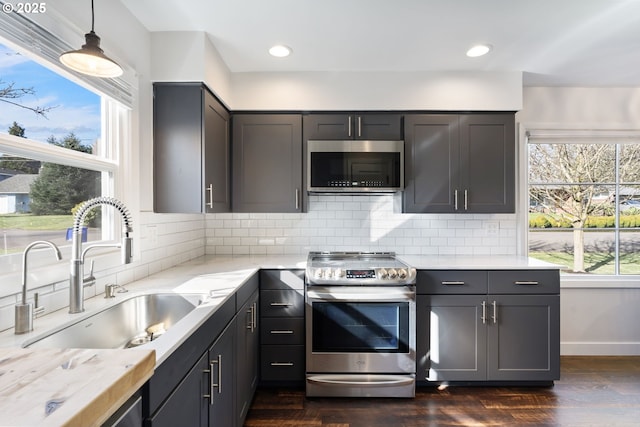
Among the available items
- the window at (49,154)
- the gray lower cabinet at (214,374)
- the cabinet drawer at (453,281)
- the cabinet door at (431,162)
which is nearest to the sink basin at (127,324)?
the gray lower cabinet at (214,374)

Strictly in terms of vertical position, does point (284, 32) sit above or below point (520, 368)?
above

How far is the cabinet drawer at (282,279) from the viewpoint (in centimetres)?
242

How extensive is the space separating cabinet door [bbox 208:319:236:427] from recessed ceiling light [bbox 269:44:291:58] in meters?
1.81

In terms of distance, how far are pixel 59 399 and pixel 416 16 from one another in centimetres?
226

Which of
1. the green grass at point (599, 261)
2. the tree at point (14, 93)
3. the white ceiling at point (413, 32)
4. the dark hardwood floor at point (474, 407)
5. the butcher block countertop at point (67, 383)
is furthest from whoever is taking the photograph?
the green grass at point (599, 261)

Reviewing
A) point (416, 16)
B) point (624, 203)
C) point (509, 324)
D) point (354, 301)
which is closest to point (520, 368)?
point (509, 324)

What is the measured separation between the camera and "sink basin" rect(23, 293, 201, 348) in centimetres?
128

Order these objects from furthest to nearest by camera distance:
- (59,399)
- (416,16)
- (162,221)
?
(162,221) → (416,16) → (59,399)

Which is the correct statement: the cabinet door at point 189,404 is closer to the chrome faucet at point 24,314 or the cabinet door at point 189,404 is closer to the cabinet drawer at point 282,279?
the chrome faucet at point 24,314

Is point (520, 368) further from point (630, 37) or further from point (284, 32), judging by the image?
point (284, 32)

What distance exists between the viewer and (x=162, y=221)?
231 cm

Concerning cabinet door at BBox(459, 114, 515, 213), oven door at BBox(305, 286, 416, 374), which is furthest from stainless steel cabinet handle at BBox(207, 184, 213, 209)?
cabinet door at BBox(459, 114, 515, 213)

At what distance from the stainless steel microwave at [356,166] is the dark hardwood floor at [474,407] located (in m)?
1.55

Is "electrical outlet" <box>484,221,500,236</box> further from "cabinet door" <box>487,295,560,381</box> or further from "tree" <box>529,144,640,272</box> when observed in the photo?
"cabinet door" <box>487,295,560,381</box>
